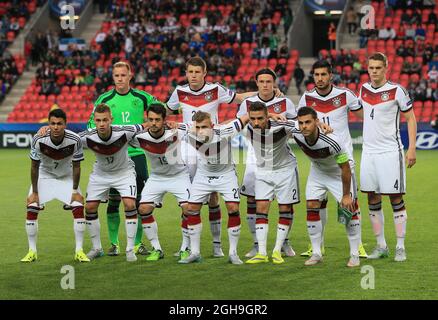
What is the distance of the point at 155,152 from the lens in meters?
10.2

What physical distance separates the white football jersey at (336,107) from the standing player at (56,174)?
2.73 meters

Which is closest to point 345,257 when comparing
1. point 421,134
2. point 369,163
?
point 369,163

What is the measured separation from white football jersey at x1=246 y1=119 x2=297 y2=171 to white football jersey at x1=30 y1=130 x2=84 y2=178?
202 cm

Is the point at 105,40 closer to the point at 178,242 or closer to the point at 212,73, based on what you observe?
the point at 212,73

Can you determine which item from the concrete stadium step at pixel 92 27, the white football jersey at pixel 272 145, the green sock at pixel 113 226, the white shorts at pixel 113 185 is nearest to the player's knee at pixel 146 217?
the white shorts at pixel 113 185

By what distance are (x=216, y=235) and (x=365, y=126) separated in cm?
217

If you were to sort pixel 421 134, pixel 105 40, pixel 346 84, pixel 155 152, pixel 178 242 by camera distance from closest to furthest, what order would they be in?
1. pixel 155 152
2. pixel 178 242
3. pixel 421 134
4. pixel 346 84
5. pixel 105 40

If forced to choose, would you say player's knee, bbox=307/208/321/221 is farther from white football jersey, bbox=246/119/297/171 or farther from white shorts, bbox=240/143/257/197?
white shorts, bbox=240/143/257/197

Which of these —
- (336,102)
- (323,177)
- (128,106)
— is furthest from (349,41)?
(323,177)

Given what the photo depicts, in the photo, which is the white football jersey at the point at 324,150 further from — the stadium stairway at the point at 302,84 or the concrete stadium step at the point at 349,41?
the concrete stadium step at the point at 349,41

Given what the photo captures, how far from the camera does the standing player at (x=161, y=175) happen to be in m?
10.1

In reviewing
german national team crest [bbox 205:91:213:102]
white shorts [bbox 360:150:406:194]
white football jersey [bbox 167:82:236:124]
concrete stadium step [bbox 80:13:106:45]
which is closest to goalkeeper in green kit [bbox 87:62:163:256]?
white football jersey [bbox 167:82:236:124]

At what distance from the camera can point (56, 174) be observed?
10500 mm

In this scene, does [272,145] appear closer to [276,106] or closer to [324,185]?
[276,106]
